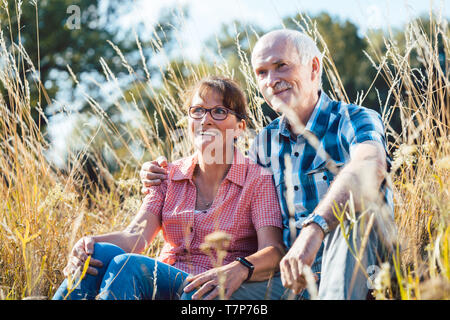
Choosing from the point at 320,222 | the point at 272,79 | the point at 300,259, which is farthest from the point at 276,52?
the point at 300,259

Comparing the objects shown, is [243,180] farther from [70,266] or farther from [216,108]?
[70,266]

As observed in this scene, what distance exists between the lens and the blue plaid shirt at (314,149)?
6.10 ft

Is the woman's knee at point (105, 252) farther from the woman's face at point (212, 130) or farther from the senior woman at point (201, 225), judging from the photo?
the woman's face at point (212, 130)

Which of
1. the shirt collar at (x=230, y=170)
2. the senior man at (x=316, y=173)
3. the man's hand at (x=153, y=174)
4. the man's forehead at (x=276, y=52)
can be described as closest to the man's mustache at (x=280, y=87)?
the senior man at (x=316, y=173)

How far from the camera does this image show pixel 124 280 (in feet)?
5.15

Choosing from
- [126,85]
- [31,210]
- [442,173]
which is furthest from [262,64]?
[126,85]

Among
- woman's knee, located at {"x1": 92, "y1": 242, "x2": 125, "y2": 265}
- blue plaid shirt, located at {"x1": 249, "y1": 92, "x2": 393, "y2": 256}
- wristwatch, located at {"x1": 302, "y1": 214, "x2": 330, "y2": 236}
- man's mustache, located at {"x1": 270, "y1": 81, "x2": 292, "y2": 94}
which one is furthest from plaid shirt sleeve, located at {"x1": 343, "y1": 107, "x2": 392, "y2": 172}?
woman's knee, located at {"x1": 92, "y1": 242, "x2": 125, "y2": 265}

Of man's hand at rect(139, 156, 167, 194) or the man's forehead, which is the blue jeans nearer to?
man's hand at rect(139, 156, 167, 194)

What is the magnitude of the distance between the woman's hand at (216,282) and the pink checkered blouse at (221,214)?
0.79 feet

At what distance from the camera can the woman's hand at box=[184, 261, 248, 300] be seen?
155 cm

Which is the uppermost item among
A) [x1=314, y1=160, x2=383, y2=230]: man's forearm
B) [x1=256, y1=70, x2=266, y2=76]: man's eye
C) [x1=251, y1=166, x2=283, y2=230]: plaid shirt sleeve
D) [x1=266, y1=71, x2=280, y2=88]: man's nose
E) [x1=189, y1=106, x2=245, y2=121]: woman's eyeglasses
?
[x1=256, y1=70, x2=266, y2=76]: man's eye

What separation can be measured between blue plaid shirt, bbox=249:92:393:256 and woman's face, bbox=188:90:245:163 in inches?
7.9

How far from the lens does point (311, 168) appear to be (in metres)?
1.98
